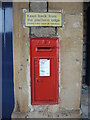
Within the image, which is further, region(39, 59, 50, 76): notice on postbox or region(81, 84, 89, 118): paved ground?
region(81, 84, 89, 118): paved ground

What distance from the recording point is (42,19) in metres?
2.61

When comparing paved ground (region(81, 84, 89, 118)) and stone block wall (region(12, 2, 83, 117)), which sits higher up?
stone block wall (region(12, 2, 83, 117))

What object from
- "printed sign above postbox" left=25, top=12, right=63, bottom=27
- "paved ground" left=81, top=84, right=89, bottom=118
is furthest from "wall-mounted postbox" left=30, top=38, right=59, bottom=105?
"paved ground" left=81, top=84, right=89, bottom=118

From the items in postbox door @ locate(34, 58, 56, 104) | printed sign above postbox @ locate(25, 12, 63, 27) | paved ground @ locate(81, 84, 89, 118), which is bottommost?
paved ground @ locate(81, 84, 89, 118)

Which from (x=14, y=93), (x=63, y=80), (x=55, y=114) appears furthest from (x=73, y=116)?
(x=14, y=93)

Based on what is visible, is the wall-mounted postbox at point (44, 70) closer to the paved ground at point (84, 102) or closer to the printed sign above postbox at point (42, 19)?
the printed sign above postbox at point (42, 19)

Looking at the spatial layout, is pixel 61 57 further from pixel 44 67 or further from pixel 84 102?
pixel 84 102

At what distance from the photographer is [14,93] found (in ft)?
9.06

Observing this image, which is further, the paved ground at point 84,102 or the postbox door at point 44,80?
the paved ground at point 84,102

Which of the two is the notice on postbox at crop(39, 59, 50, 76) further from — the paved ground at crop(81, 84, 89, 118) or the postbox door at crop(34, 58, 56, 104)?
the paved ground at crop(81, 84, 89, 118)

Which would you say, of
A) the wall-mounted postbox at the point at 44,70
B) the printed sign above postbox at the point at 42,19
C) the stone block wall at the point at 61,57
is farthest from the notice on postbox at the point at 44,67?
the printed sign above postbox at the point at 42,19

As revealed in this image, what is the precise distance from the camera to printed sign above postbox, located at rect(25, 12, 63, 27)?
2604mm

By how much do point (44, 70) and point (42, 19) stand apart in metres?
0.74

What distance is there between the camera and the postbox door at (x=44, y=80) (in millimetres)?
2658
